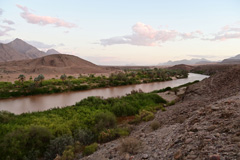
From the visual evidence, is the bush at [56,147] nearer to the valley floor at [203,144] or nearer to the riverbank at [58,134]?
the riverbank at [58,134]

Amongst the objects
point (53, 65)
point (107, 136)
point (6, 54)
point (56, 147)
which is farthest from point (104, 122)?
point (6, 54)

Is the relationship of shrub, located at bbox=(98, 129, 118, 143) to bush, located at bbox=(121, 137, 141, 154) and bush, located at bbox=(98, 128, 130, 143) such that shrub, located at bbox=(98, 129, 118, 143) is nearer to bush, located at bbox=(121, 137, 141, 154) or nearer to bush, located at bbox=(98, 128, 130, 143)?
bush, located at bbox=(98, 128, 130, 143)

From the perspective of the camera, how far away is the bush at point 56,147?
878cm

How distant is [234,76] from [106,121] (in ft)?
44.1

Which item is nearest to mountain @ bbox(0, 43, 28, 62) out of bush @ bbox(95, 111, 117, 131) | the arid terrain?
the arid terrain

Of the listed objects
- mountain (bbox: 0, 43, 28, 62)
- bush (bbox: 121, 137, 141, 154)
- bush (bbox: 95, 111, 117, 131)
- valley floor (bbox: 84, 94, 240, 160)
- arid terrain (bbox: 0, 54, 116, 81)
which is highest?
mountain (bbox: 0, 43, 28, 62)

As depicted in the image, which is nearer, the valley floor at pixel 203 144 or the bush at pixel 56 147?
the valley floor at pixel 203 144

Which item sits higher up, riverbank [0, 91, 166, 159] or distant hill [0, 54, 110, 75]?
distant hill [0, 54, 110, 75]

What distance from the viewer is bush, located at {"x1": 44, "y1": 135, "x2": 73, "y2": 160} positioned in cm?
878

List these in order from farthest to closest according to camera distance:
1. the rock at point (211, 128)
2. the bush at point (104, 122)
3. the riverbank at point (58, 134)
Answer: the bush at point (104, 122) → the riverbank at point (58, 134) → the rock at point (211, 128)

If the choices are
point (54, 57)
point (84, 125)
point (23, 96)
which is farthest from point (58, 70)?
point (84, 125)

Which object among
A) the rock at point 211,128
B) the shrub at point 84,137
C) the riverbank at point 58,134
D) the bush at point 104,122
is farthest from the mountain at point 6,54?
the rock at point 211,128

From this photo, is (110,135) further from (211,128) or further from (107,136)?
(211,128)

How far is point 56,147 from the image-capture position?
9102mm
